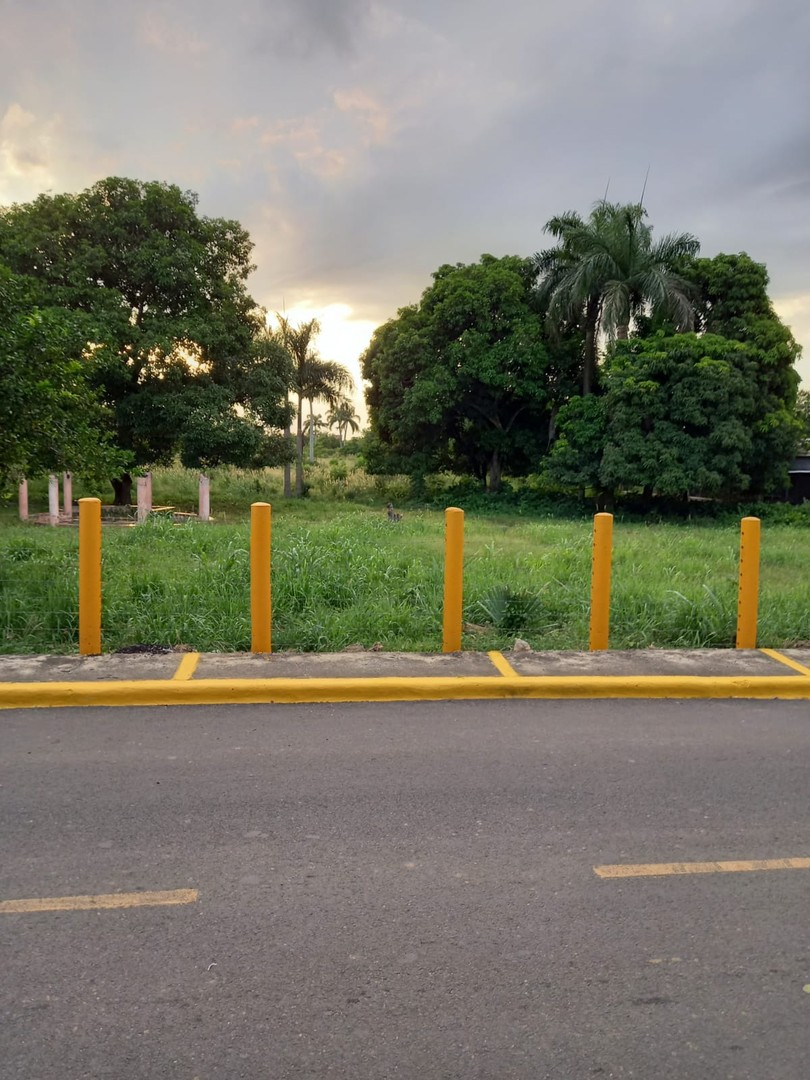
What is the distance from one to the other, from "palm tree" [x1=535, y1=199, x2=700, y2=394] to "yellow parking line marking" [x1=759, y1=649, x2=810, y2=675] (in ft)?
75.7

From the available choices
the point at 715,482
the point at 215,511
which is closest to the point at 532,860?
the point at 715,482

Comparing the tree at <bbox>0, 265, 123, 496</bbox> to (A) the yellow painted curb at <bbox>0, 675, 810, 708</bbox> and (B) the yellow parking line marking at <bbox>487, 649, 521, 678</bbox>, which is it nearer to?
(A) the yellow painted curb at <bbox>0, 675, 810, 708</bbox>

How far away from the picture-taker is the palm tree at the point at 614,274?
93.6ft

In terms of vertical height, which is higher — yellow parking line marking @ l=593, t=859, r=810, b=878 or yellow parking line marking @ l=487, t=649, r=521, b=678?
yellow parking line marking @ l=487, t=649, r=521, b=678

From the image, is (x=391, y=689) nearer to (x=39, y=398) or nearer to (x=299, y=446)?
(x=39, y=398)

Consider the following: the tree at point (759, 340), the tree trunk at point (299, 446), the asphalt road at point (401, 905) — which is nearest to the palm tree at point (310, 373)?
the tree trunk at point (299, 446)

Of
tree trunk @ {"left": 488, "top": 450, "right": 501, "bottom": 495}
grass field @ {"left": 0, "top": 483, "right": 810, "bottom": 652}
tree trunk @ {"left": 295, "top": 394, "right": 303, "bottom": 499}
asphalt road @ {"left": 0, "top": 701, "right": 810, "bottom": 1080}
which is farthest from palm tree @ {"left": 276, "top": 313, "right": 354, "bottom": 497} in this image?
asphalt road @ {"left": 0, "top": 701, "right": 810, "bottom": 1080}

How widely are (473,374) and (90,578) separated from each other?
86.1 ft

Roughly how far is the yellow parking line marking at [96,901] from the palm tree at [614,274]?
2762 centimetres

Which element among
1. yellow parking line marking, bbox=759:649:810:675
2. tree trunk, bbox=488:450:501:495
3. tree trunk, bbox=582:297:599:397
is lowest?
yellow parking line marking, bbox=759:649:810:675

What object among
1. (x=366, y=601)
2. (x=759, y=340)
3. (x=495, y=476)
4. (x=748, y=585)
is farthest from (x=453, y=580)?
(x=495, y=476)

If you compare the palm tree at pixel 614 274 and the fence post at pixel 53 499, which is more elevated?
the palm tree at pixel 614 274

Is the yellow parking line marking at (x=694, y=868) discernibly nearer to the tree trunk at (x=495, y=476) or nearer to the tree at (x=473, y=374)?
the tree at (x=473, y=374)

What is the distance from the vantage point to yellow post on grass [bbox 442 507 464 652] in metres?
6.77
